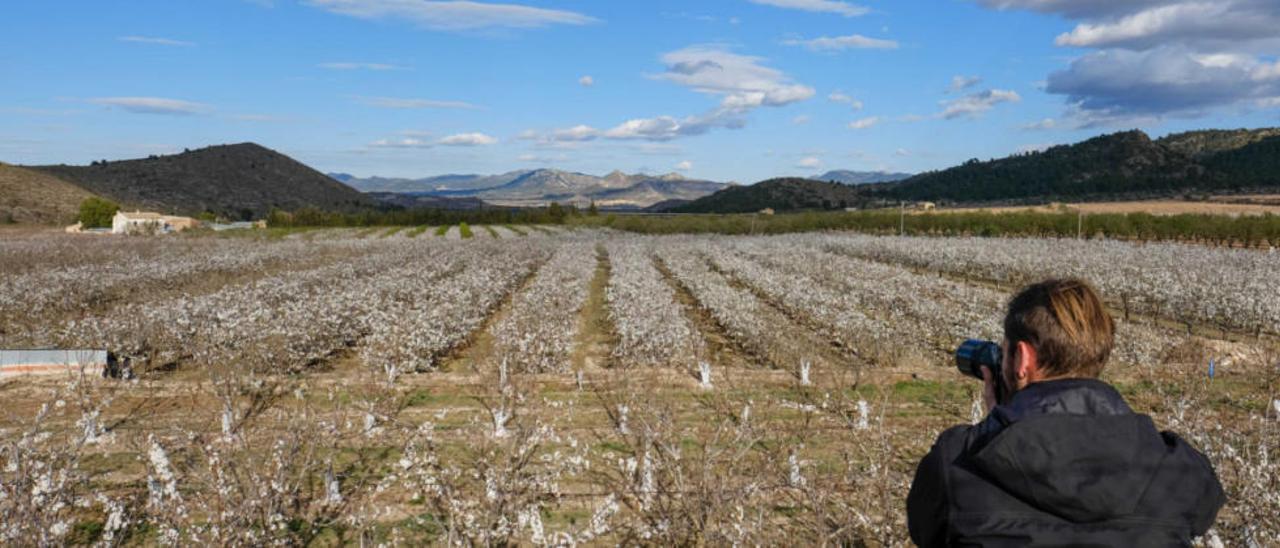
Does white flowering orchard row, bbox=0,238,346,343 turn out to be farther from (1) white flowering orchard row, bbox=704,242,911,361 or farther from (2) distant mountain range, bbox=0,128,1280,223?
(2) distant mountain range, bbox=0,128,1280,223

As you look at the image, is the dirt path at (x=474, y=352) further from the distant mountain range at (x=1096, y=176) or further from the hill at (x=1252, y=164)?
the hill at (x=1252, y=164)

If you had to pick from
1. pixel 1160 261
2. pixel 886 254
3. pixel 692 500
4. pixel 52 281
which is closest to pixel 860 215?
pixel 886 254

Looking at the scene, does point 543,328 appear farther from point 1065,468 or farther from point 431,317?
point 1065,468

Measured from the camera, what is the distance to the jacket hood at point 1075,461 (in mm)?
2455

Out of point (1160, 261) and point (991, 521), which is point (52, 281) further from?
point (1160, 261)

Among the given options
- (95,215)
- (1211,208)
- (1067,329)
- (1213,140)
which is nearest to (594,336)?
(1067,329)

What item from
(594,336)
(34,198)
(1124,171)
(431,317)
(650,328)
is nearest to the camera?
(650,328)

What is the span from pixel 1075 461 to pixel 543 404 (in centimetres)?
1064

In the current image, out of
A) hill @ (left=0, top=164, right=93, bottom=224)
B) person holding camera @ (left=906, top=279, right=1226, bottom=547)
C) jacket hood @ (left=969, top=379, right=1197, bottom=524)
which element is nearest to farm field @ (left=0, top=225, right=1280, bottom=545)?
person holding camera @ (left=906, top=279, right=1226, bottom=547)

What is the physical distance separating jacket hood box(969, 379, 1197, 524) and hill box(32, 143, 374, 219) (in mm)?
144916

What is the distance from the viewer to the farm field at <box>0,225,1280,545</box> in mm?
7184

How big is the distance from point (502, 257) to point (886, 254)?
21707 mm

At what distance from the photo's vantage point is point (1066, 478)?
246 centimetres

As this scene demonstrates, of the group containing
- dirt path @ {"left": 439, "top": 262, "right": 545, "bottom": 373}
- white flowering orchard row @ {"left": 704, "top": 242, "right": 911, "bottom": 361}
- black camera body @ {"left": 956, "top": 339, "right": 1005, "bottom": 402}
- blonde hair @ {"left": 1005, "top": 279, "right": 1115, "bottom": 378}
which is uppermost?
blonde hair @ {"left": 1005, "top": 279, "right": 1115, "bottom": 378}
